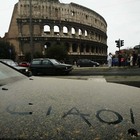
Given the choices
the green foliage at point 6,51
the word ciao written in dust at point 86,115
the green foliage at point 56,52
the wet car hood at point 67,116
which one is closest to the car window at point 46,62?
the wet car hood at point 67,116

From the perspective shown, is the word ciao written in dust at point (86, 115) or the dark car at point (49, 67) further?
the dark car at point (49, 67)

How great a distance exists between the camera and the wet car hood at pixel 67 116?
1.39m

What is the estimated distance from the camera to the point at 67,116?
1.53 metres

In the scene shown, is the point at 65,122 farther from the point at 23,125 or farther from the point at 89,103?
the point at 89,103

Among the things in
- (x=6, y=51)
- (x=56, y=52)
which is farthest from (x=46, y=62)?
(x=6, y=51)

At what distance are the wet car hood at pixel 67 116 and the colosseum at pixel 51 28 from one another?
6476 centimetres

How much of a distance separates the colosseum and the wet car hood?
64.8 meters

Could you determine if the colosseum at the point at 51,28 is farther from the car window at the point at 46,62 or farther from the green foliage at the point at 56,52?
the car window at the point at 46,62

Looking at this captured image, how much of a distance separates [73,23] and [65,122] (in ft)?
250

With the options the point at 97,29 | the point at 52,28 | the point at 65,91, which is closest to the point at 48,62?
the point at 65,91

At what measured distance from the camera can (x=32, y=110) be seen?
5.26 feet

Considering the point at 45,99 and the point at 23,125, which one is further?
the point at 45,99

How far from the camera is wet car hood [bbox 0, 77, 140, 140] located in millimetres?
→ 1387

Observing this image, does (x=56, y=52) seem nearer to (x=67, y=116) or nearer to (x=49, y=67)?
(x=49, y=67)
